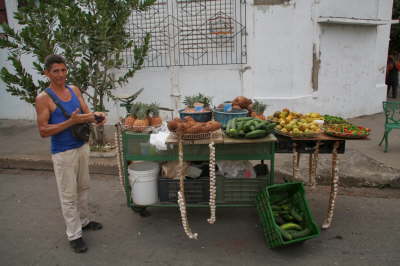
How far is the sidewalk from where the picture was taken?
15.8 ft

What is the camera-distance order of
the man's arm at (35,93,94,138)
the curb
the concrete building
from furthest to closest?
the concrete building, the curb, the man's arm at (35,93,94,138)

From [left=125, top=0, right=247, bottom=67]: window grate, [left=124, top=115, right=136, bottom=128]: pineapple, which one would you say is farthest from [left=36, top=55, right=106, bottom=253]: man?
[left=125, top=0, right=247, bottom=67]: window grate

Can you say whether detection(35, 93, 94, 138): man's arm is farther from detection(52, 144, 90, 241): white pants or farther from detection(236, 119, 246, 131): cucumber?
detection(236, 119, 246, 131): cucumber

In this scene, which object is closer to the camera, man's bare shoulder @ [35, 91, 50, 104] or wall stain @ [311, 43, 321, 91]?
man's bare shoulder @ [35, 91, 50, 104]

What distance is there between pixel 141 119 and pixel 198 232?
1.44 m

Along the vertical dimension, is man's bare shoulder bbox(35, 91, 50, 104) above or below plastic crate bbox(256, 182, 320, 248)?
above

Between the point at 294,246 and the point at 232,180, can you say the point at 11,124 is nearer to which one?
the point at 232,180

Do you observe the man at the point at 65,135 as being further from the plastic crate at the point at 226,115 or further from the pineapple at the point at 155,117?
the plastic crate at the point at 226,115

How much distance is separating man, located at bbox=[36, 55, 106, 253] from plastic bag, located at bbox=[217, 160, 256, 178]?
1.43m

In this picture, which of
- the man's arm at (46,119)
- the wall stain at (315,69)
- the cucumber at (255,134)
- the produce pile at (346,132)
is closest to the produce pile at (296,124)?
the produce pile at (346,132)

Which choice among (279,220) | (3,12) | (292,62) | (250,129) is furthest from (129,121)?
(3,12)

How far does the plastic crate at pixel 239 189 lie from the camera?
3617mm

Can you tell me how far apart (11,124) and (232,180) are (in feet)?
25.2

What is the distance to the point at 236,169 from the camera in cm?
367
